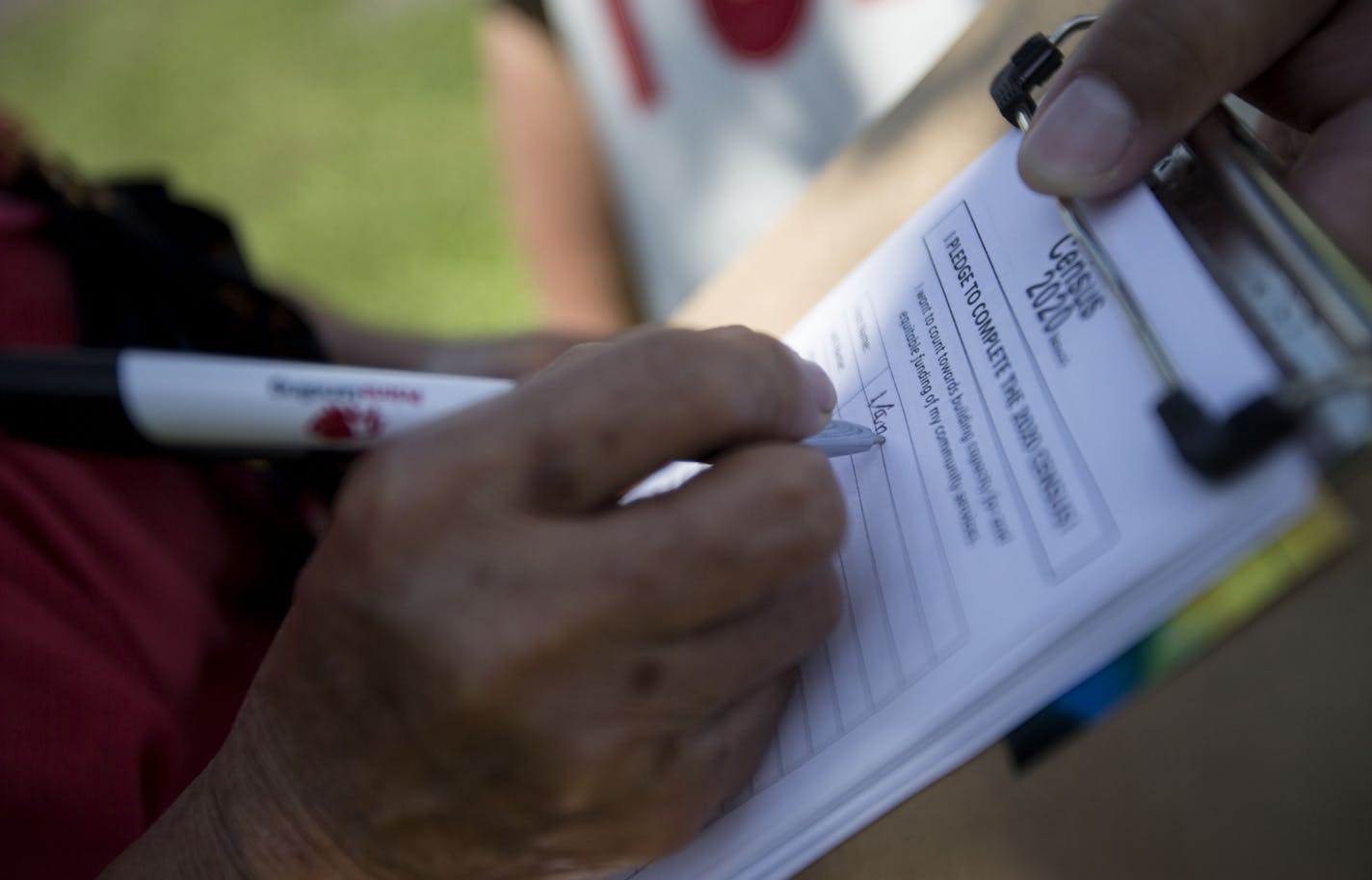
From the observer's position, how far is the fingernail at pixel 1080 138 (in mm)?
496

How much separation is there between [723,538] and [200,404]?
29 cm

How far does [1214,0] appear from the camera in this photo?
52 centimetres

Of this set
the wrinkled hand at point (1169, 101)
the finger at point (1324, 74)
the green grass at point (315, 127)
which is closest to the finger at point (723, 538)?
the wrinkled hand at point (1169, 101)

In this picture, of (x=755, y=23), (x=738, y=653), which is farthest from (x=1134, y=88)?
(x=755, y=23)

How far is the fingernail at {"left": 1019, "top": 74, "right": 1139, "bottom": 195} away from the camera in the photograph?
496mm

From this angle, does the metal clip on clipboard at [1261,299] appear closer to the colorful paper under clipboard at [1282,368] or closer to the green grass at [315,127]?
the colorful paper under clipboard at [1282,368]

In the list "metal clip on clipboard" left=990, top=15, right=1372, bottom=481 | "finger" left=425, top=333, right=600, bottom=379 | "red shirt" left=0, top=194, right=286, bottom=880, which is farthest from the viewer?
"finger" left=425, top=333, right=600, bottom=379

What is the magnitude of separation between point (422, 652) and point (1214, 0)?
20.1 inches

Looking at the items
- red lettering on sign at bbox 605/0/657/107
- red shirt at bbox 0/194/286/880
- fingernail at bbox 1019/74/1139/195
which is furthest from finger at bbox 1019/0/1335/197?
red lettering on sign at bbox 605/0/657/107

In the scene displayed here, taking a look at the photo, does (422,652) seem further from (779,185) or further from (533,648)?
(779,185)

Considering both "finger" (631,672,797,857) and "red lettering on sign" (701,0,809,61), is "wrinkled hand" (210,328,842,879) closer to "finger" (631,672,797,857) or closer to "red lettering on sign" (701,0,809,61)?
"finger" (631,672,797,857)

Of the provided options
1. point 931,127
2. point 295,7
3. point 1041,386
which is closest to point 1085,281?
point 1041,386

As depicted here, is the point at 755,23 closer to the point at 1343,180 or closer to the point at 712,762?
the point at 1343,180

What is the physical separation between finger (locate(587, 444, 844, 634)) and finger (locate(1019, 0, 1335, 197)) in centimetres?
21
